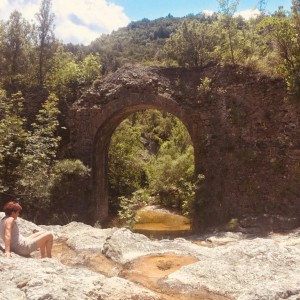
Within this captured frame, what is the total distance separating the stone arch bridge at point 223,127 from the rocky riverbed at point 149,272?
4.92 m

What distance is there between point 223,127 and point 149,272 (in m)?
7.24

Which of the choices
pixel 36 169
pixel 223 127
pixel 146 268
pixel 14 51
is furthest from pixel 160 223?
pixel 146 268

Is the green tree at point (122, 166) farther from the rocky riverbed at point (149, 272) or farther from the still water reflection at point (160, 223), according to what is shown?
the rocky riverbed at point (149, 272)

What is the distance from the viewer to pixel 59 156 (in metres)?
13.4

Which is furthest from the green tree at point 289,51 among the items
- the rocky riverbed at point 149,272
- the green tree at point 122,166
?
the green tree at point 122,166

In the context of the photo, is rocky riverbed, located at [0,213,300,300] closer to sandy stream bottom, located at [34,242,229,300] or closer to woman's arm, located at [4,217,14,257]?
sandy stream bottom, located at [34,242,229,300]

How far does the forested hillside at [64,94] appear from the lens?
11680 millimetres

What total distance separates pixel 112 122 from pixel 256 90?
16.8 feet

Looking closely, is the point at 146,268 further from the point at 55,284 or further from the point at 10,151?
the point at 10,151

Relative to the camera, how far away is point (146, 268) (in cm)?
541

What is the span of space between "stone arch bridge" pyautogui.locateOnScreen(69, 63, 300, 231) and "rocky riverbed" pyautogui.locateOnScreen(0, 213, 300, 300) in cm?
492

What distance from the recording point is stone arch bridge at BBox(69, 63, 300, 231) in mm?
10891

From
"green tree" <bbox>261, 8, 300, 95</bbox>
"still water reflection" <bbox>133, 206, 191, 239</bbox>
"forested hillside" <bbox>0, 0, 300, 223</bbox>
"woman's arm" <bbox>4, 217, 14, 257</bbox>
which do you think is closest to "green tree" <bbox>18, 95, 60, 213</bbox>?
"forested hillside" <bbox>0, 0, 300, 223</bbox>

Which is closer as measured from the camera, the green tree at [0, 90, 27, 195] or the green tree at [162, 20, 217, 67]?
the green tree at [0, 90, 27, 195]
